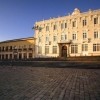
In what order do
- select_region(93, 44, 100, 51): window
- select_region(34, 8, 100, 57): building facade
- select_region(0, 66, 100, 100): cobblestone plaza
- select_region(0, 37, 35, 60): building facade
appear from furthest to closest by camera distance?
select_region(0, 37, 35, 60): building facade
select_region(34, 8, 100, 57): building facade
select_region(93, 44, 100, 51): window
select_region(0, 66, 100, 100): cobblestone plaza

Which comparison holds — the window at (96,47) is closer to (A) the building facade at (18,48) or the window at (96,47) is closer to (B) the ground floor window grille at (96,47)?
(B) the ground floor window grille at (96,47)

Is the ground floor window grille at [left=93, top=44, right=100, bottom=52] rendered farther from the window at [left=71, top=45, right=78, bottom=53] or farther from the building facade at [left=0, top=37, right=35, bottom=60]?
the building facade at [left=0, top=37, right=35, bottom=60]

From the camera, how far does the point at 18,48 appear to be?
64.4 m

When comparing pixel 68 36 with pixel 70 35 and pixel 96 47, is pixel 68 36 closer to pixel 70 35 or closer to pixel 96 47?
pixel 70 35

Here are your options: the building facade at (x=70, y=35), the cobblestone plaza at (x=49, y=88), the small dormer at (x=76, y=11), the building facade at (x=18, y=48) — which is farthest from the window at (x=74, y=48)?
the cobblestone plaza at (x=49, y=88)

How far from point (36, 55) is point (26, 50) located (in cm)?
694

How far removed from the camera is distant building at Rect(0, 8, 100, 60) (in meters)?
45.2

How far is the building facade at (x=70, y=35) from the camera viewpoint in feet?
148

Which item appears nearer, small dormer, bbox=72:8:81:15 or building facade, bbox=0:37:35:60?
small dormer, bbox=72:8:81:15

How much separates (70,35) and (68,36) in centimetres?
62

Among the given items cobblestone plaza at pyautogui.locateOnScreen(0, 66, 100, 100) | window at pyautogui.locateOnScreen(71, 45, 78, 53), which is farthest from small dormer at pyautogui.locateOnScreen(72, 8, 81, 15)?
cobblestone plaza at pyautogui.locateOnScreen(0, 66, 100, 100)

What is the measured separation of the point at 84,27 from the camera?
46750 millimetres

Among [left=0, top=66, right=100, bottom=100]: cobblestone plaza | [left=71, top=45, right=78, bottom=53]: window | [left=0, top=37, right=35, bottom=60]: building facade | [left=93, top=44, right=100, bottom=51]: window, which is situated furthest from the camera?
[left=0, top=37, right=35, bottom=60]: building facade

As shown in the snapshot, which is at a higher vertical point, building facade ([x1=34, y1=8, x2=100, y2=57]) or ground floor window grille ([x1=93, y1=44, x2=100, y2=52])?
building facade ([x1=34, y1=8, x2=100, y2=57])
